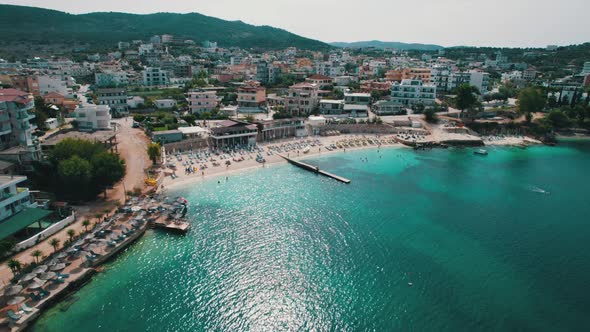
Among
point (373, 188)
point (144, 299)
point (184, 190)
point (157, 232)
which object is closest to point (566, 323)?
point (373, 188)

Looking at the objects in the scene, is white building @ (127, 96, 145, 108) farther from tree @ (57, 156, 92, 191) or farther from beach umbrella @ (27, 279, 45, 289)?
beach umbrella @ (27, 279, 45, 289)

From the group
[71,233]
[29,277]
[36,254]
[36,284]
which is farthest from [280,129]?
[36,284]

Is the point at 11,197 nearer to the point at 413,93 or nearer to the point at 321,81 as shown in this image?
the point at 413,93

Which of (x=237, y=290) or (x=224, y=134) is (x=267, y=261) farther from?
(x=224, y=134)

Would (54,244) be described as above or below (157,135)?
below

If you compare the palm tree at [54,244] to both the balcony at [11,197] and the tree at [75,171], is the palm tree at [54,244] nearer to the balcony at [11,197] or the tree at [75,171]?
the balcony at [11,197]

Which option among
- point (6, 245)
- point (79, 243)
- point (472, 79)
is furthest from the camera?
point (472, 79)

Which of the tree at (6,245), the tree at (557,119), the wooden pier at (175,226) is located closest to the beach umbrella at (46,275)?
the tree at (6,245)
